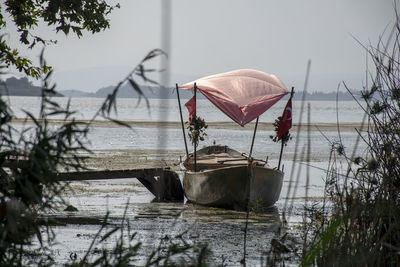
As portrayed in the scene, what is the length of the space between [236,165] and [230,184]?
680 mm

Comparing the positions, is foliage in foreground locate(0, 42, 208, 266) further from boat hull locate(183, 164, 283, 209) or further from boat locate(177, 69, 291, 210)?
boat hull locate(183, 164, 283, 209)

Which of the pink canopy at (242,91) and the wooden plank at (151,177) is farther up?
the pink canopy at (242,91)

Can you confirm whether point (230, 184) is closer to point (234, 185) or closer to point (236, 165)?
point (234, 185)

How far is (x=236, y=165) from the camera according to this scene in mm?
13156

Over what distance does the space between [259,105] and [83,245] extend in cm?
549

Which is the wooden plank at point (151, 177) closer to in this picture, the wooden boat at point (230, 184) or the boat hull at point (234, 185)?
the wooden boat at point (230, 184)

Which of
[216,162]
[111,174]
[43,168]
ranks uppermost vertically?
[43,168]

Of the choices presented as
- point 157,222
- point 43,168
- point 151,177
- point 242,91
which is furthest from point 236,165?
point 43,168

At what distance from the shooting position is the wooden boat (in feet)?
40.9

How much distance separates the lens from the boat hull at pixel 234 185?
1247cm

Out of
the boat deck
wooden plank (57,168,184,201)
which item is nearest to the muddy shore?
wooden plank (57,168,184,201)

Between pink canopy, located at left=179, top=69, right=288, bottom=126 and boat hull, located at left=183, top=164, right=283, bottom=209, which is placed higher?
pink canopy, located at left=179, top=69, right=288, bottom=126

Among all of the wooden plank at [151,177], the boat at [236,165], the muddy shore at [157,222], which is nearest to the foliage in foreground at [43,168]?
the muddy shore at [157,222]

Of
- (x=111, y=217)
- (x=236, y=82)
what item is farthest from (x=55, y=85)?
(x=236, y=82)
